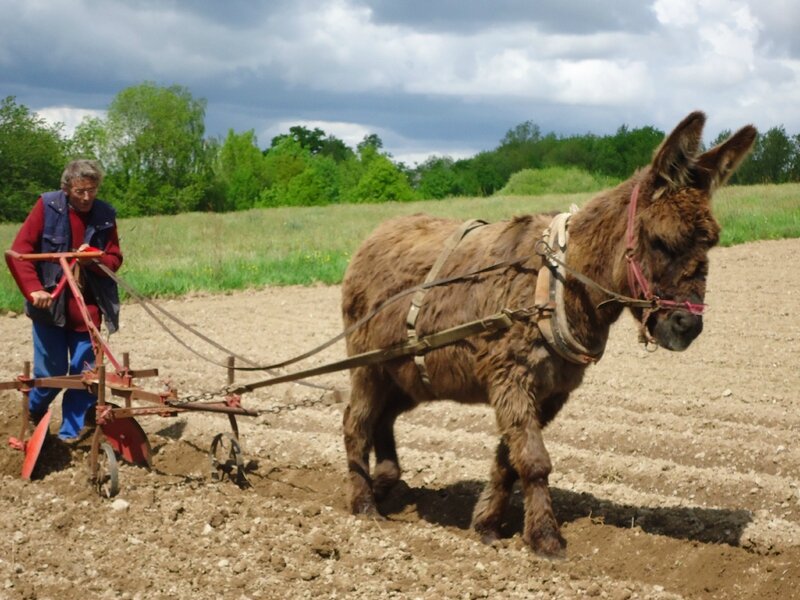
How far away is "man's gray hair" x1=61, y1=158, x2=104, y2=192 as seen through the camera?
788 centimetres

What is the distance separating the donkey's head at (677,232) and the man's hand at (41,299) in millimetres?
A: 4421

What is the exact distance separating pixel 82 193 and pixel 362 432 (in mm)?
2887

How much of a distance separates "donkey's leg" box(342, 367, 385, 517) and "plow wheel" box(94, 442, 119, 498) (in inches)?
61.1

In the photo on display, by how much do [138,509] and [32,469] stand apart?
54.5 inches

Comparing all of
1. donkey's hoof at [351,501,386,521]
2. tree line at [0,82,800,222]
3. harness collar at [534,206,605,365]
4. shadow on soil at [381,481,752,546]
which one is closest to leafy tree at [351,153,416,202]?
tree line at [0,82,800,222]

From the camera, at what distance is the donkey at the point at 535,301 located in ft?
Result: 17.8

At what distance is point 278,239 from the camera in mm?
32312

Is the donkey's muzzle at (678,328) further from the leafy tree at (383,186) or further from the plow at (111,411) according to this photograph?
the leafy tree at (383,186)

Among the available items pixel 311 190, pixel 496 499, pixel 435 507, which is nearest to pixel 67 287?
pixel 435 507

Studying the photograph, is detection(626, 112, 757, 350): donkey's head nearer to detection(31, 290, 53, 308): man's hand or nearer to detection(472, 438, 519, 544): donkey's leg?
detection(472, 438, 519, 544): donkey's leg

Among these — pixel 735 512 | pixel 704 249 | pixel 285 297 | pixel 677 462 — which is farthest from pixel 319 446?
pixel 285 297

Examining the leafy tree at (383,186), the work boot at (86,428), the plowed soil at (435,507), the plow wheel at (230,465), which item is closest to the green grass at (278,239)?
the plowed soil at (435,507)

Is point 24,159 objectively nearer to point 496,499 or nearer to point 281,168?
point 281,168

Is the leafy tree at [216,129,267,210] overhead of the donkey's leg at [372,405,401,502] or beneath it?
overhead
